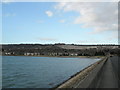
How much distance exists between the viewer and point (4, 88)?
91.2 ft

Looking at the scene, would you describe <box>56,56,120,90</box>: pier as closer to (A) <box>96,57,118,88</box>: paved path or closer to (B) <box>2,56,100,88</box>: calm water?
(A) <box>96,57,118,88</box>: paved path

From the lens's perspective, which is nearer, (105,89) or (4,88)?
(105,89)

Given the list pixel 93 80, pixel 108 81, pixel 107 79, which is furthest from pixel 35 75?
pixel 108 81

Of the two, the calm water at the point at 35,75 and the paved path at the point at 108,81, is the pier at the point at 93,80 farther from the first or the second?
the calm water at the point at 35,75

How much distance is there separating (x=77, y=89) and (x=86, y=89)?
84 centimetres

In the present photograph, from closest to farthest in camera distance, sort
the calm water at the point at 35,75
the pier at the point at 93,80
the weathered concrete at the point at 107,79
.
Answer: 1. the pier at the point at 93,80
2. the weathered concrete at the point at 107,79
3. the calm water at the point at 35,75

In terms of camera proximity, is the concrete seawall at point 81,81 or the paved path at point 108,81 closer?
the concrete seawall at point 81,81

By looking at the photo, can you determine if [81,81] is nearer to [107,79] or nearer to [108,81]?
[108,81]

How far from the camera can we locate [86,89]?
19656 mm

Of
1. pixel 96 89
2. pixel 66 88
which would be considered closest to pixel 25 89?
pixel 66 88

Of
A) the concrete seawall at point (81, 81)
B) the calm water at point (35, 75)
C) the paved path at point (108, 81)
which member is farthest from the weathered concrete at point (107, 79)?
the calm water at point (35, 75)

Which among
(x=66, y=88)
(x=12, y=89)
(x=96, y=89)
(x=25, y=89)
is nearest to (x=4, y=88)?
(x=12, y=89)

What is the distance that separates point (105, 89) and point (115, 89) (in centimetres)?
97

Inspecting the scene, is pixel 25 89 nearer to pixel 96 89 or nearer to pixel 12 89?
pixel 12 89
